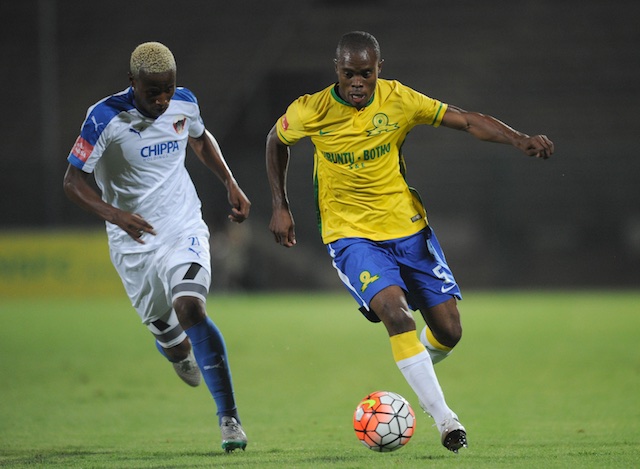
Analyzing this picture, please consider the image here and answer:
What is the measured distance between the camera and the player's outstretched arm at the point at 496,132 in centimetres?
580

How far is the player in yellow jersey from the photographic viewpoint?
6.07 m

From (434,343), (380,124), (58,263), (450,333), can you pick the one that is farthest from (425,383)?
(58,263)

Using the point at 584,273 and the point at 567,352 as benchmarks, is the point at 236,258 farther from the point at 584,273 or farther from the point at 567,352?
the point at 567,352

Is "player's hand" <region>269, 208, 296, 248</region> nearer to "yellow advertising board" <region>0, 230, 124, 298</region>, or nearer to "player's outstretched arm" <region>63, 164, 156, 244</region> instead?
"player's outstretched arm" <region>63, 164, 156, 244</region>

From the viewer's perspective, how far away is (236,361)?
1136 cm

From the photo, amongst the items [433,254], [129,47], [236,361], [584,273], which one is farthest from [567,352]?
[129,47]

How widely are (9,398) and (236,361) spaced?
3080 mm

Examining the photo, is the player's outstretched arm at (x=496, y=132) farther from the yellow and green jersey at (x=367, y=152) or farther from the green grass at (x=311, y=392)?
the green grass at (x=311, y=392)

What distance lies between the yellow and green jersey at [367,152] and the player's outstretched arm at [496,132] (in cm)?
10

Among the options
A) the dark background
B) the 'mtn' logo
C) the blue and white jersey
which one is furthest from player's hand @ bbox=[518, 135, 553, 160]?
the dark background

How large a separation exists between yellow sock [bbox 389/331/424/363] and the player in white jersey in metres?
1.12

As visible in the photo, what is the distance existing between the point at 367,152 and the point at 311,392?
3.36m

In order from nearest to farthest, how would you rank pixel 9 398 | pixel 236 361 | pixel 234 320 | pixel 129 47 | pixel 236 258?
pixel 9 398, pixel 236 361, pixel 234 320, pixel 236 258, pixel 129 47

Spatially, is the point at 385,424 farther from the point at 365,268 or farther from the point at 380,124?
the point at 380,124
